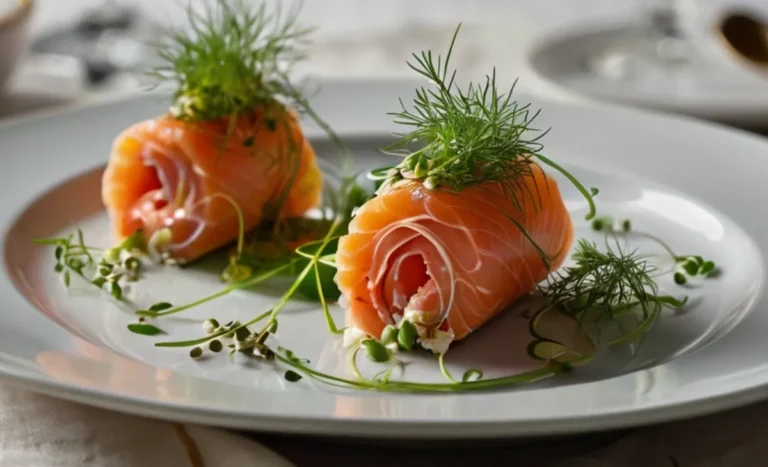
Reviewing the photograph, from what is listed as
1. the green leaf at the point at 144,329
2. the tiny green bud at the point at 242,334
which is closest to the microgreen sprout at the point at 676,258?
the tiny green bud at the point at 242,334

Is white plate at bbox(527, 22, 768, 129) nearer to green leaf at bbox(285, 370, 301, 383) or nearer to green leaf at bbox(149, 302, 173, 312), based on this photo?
green leaf at bbox(149, 302, 173, 312)

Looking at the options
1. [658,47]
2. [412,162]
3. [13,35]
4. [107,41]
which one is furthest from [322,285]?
[107,41]

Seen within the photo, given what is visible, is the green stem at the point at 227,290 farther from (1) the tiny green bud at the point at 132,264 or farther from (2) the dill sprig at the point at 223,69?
(2) the dill sprig at the point at 223,69

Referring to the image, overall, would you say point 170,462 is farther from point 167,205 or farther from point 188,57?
point 188,57

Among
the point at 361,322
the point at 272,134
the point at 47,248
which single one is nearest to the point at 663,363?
the point at 361,322

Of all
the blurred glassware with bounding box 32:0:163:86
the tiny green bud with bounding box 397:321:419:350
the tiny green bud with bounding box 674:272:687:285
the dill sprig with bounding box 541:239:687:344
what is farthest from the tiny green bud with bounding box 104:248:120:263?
the blurred glassware with bounding box 32:0:163:86
